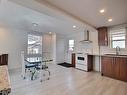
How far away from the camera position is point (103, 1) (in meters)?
2.44

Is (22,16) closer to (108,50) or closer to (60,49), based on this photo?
(108,50)

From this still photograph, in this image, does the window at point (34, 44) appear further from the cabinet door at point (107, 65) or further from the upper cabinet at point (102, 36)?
the cabinet door at point (107, 65)

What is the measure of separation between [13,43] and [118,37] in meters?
5.80

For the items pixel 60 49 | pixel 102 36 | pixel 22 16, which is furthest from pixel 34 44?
pixel 102 36

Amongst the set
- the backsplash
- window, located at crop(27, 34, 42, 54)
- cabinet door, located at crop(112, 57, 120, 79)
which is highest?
window, located at crop(27, 34, 42, 54)

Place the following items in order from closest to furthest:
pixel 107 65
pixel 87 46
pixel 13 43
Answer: pixel 107 65, pixel 13 43, pixel 87 46

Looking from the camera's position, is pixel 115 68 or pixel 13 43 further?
pixel 13 43

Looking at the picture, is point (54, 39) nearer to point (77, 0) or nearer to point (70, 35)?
point (70, 35)

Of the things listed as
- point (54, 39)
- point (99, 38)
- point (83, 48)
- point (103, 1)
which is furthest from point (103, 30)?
point (54, 39)

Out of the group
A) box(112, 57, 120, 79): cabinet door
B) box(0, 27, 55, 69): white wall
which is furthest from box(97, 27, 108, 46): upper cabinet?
box(0, 27, 55, 69): white wall

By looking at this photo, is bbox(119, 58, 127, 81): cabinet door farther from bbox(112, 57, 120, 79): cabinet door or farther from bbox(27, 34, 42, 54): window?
bbox(27, 34, 42, 54): window

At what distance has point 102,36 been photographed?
5293 millimetres

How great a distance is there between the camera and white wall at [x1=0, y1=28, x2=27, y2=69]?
18.7 ft

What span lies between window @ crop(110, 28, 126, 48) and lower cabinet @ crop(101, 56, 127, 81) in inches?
40.0
